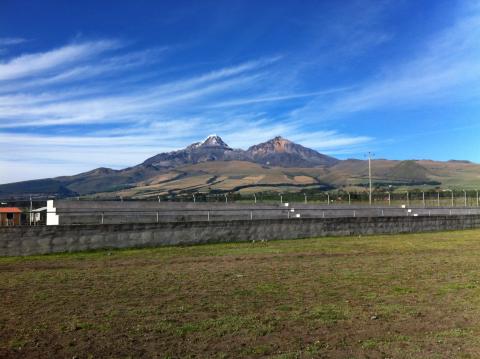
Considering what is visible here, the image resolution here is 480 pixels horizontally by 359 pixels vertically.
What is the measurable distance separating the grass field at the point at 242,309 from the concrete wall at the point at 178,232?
2567 millimetres

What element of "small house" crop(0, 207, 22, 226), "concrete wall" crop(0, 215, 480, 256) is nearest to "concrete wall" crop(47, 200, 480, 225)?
"small house" crop(0, 207, 22, 226)

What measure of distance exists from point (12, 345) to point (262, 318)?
13.8 feet

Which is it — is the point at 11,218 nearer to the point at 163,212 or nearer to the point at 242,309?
the point at 163,212

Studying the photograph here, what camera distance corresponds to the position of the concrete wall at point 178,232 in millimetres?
20484

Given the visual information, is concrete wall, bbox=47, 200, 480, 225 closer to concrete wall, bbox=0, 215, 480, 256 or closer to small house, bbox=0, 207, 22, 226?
small house, bbox=0, 207, 22, 226

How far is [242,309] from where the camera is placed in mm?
9820

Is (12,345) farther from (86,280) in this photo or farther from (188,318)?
(86,280)

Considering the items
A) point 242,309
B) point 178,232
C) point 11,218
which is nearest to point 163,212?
point 11,218

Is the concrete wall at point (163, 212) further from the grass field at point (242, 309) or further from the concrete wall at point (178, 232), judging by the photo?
the grass field at point (242, 309)

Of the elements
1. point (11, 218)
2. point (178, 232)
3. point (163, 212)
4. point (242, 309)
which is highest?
point (11, 218)

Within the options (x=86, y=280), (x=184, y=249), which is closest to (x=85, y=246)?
(x=184, y=249)

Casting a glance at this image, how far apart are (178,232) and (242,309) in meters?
15.5

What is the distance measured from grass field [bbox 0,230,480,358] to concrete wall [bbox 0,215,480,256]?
8.42 feet

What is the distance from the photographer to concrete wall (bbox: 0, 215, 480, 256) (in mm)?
20484
